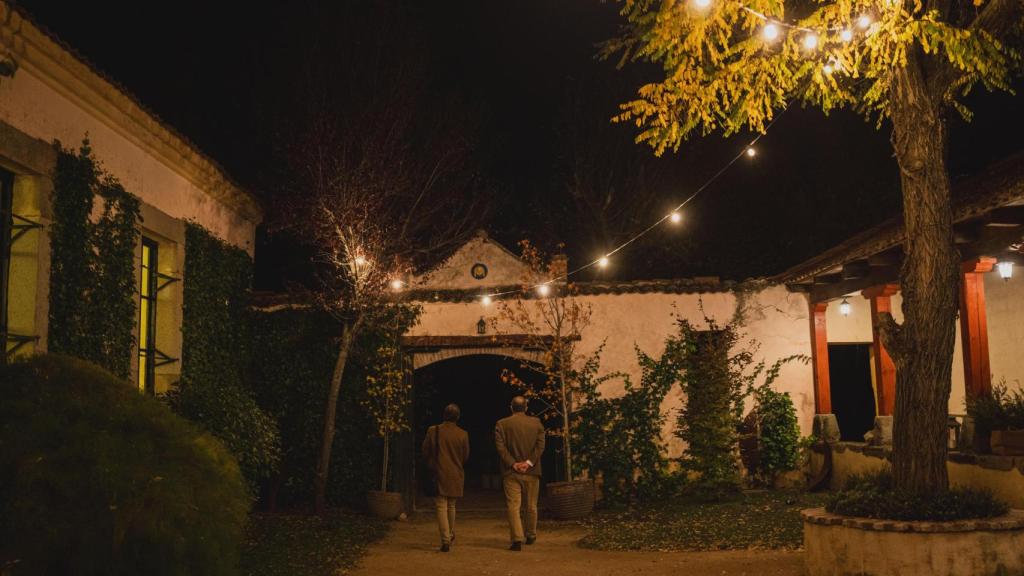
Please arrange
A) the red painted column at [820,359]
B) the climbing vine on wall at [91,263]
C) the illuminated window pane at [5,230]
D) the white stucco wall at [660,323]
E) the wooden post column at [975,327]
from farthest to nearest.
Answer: the white stucco wall at [660,323] < the red painted column at [820,359] < the wooden post column at [975,327] < the climbing vine on wall at [91,263] < the illuminated window pane at [5,230]

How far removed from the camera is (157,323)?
10.6 metres

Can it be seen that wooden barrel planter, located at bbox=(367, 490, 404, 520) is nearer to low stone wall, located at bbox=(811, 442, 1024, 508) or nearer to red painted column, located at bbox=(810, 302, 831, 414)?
low stone wall, located at bbox=(811, 442, 1024, 508)

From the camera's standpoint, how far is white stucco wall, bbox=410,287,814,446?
13.4 m

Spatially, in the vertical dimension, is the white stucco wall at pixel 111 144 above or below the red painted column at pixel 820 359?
above

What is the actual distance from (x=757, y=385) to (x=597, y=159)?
11.6 meters

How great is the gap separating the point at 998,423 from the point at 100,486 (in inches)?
323

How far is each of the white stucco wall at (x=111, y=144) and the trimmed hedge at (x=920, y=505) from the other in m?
7.76

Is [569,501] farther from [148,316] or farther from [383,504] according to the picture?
[148,316]

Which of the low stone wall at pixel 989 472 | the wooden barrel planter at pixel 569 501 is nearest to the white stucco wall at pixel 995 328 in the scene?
the low stone wall at pixel 989 472

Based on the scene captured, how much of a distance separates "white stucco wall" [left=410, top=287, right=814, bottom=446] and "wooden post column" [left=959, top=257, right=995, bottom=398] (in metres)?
3.59

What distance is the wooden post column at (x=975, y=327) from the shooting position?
969 cm

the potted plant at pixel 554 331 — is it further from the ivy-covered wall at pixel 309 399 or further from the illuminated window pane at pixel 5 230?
the illuminated window pane at pixel 5 230

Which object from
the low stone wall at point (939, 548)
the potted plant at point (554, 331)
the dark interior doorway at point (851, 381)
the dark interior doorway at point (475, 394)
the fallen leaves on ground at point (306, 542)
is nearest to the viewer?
the low stone wall at point (939, 548)

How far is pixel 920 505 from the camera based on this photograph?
253 inches
